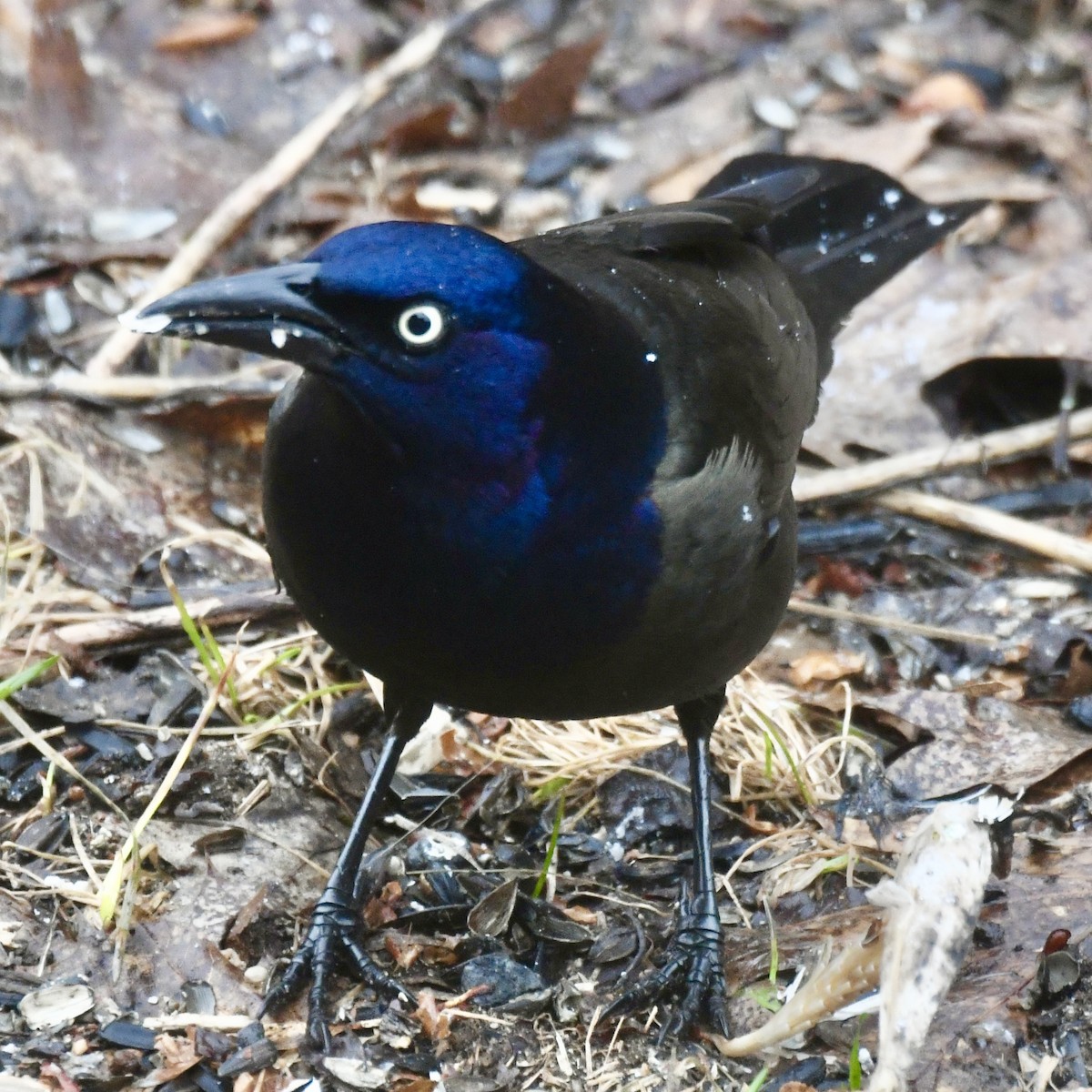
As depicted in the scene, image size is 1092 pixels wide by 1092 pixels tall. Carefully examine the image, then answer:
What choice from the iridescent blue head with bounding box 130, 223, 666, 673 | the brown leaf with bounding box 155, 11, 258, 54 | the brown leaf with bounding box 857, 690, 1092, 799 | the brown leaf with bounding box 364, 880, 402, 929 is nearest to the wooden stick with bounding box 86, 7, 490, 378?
the brown leaf with bounding box 155, 11, 258, 54

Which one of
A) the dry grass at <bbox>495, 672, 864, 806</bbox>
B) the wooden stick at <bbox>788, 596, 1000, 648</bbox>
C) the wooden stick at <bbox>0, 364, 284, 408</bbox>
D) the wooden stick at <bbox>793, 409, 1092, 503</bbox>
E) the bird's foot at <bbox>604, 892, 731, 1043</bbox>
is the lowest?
the bird's foot at <bbox>604, 892, 731, 1043</bbox>

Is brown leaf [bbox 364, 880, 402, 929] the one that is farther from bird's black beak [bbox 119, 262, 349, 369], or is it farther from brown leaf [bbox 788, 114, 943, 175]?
brown leaf [bbox 788, 114, 943, 175]

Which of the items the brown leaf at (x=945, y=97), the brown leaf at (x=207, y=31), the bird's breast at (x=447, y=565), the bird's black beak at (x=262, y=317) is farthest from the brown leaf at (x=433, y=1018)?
the brown leaf at (x=945, y=97)

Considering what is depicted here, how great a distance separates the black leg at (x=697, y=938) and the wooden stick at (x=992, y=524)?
1.37m

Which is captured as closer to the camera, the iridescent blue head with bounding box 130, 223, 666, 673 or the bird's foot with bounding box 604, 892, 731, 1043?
the iridescent blue head with bounding box 130, 223, 666, 673

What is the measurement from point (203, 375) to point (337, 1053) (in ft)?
8.51

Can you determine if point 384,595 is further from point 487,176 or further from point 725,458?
point 487,176

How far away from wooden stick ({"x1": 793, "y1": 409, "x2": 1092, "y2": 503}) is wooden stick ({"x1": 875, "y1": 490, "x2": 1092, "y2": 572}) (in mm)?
71

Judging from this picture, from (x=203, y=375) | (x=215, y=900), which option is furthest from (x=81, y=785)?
(x=203, y=375)

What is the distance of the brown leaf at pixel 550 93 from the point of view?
6652 mm

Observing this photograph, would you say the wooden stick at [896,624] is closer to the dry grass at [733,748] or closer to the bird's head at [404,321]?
the dry grass at [733,748]

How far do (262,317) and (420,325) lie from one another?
261 mm

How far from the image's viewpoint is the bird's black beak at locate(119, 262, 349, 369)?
278 centimetres

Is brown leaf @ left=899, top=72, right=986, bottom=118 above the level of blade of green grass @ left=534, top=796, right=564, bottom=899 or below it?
above
